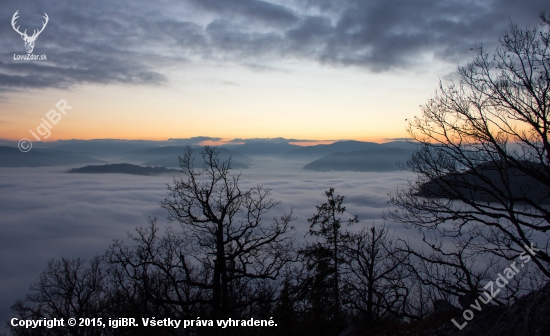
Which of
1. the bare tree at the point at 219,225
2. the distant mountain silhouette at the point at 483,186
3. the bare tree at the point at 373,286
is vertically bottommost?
the bare tree at the point at 373,286

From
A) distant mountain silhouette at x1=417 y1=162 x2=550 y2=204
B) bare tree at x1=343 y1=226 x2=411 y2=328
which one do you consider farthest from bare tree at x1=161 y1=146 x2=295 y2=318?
distant mountain silhouette at x1=417 y1=162 x2=550 y2=204

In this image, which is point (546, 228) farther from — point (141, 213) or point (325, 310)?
point (141, 213)

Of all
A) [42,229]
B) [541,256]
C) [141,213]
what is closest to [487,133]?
[541,256]

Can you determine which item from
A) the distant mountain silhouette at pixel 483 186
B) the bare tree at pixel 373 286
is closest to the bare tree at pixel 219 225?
the bare tree at pixel 373 286

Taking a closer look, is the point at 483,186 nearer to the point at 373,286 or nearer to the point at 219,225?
the point at 219,225

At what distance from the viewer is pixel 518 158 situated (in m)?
7.47

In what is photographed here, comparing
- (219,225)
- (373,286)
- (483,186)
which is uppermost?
(483,186)

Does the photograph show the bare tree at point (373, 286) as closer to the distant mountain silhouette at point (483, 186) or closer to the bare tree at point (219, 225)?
the distant mountain silhouette at point (483, 186)

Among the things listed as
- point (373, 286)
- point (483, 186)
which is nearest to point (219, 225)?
point (483, 186)

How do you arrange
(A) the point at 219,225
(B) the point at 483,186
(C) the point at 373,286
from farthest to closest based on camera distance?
(C) the point at 373,286
(A) the point at 219,225
(B) the point at 483,186

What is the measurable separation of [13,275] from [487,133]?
11413 cm

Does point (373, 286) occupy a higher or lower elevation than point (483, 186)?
lower

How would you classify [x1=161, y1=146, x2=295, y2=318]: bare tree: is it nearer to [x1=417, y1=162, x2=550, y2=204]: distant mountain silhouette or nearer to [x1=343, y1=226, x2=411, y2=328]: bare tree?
[x1=343, y1=226, x2=411, y2=328]: bare tree

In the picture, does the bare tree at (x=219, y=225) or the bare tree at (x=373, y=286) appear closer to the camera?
the bare tree at (x=219, y=225)
